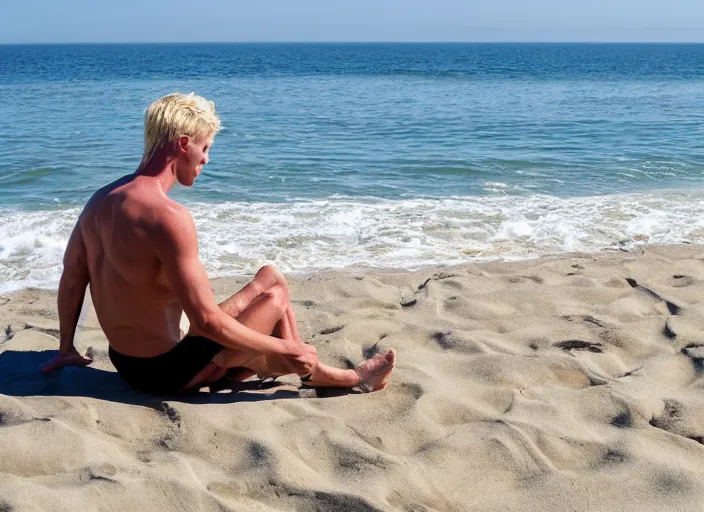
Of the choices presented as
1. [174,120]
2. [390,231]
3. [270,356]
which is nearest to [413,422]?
[270,356]

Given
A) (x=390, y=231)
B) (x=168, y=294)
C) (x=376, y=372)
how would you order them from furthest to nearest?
(x=390, y=231) < (x=376, y=372) < (x=168, y=294)

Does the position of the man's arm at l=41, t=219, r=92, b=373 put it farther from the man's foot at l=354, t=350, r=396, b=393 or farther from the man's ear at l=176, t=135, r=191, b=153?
the man's foot at l=354, t=350, r=396, b=393

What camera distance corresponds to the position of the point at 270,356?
10.4ft

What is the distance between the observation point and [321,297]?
4777mm

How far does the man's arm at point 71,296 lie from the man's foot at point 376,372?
4.27 ft

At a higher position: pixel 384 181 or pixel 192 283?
pixel 192 283

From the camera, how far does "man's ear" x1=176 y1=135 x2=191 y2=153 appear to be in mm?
2885

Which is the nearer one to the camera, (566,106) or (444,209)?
(444,209)

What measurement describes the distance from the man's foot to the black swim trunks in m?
0.64

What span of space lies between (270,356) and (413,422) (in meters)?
0.67

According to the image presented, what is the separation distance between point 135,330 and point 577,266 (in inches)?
141

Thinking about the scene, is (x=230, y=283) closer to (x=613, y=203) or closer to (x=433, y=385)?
(x=433, y=385)

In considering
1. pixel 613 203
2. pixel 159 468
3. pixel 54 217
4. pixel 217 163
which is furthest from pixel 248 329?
pixel 217 163

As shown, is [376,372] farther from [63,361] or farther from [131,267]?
[63,361]
